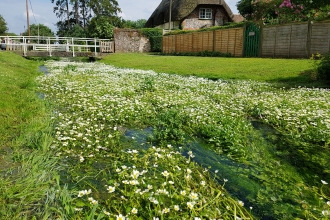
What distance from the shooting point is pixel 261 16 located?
29562mm

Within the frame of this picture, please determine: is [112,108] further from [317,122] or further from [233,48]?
[233,48]

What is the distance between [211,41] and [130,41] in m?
13.2

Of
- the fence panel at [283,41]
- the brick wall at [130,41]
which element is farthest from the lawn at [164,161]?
the brick wall at [130,41]

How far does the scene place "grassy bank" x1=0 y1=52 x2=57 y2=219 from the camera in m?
2.28

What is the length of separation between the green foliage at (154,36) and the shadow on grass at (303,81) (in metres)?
26.8

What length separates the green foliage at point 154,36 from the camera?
35.9 m

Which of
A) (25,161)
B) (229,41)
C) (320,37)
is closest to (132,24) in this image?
(229,41)

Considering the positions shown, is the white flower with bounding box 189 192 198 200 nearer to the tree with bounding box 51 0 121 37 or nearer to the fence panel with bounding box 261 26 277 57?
the fence panel with bounding box 261 26 277 57

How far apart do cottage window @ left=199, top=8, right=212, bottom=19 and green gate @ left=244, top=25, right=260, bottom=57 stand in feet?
68.1

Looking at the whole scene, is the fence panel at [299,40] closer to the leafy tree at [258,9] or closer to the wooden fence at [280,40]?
the wooden fence at [280,40]

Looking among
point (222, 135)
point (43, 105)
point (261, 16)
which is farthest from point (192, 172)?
point (261, 16)

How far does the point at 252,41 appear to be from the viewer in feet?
66.4

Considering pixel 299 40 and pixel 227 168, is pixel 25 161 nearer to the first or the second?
pixel 227 168

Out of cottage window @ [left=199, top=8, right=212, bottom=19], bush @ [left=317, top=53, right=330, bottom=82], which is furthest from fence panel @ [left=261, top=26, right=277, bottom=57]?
cottage window @ [left=199, top=8, right=212, bottom=19]
